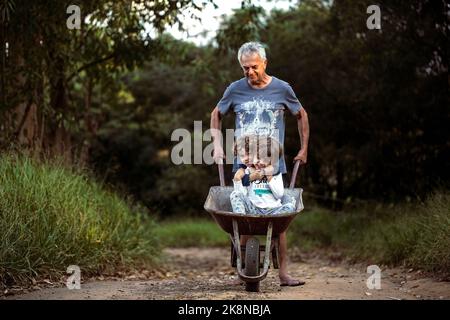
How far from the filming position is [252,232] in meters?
5.86

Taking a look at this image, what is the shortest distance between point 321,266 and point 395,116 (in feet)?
8.30

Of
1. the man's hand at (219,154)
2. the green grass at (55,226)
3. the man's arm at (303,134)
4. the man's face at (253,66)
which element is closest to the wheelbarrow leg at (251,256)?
the man's hand at (219,154)

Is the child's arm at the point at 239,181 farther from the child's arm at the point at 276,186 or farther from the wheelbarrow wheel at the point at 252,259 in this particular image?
the wheelbarrow wheel at the point at 252,259

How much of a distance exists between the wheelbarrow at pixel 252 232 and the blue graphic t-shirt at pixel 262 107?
425 mm

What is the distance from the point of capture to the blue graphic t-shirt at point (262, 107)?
591cm

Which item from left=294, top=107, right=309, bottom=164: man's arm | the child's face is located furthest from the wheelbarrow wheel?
left=294, top=107, right=309, bottom=164: man's arm

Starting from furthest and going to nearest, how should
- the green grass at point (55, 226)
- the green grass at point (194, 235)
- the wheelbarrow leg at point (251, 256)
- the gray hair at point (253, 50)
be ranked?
the green grass at point (194, 235) < the green grass at point (55, 226) < the gray hair at point (253, 50) < the wheelbarrow leg at point (251, 256)

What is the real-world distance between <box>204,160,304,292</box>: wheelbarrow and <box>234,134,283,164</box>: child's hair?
31 centimetres

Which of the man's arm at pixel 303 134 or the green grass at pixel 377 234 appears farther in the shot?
the green grass at pixel 377 234

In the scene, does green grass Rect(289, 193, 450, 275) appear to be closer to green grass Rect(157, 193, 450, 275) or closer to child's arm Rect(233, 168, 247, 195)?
green grass Rect(157, 193, 450, 275)
